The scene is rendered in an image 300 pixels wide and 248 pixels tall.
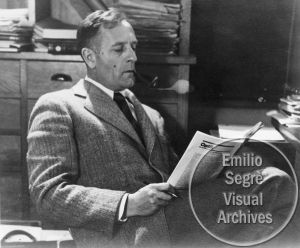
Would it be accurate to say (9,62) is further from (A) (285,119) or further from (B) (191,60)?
(A) (285,119)

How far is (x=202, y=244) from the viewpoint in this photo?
1303 millimetres

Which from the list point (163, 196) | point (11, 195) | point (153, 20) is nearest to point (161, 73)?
point (153, 20)

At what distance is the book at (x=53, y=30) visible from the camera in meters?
1.71

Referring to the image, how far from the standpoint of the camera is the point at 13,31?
1737 millimetres

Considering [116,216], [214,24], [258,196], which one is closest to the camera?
[116,216]

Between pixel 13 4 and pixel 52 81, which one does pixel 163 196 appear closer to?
pixel 52 81

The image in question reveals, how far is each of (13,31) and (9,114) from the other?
318 mm

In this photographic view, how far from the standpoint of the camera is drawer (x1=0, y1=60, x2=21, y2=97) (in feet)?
5.70

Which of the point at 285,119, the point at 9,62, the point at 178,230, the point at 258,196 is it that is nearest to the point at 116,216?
the point at 178,230

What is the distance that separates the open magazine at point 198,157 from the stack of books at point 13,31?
875 mm

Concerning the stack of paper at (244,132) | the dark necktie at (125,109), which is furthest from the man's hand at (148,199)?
the stack of paper at (244,132)

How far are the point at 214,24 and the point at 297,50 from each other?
345 mm

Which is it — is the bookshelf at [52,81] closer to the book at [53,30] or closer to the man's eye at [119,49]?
the book at [53,30]

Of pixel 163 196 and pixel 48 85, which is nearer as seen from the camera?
pixel 163 196
